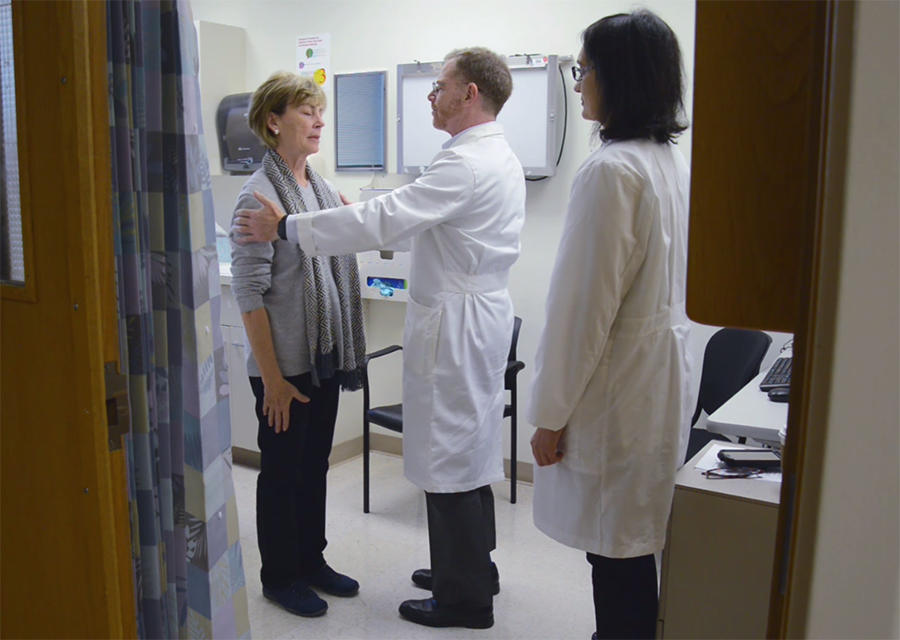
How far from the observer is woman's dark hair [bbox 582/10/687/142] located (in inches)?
60.4

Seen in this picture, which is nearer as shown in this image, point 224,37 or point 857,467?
point 857,467

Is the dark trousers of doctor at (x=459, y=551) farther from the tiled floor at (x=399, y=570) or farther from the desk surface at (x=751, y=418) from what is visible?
the desk surface at (x=751, y=418)

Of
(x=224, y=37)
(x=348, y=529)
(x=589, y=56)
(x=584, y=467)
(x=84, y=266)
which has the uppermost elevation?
(x=224, y=37)

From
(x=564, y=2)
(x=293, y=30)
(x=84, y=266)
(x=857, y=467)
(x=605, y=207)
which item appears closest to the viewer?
(x=857, y=467)

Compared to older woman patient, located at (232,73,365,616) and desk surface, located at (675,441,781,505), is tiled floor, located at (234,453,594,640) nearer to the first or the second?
older woman patient, located at (232,73,365,616)

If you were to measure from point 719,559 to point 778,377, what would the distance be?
1.01m

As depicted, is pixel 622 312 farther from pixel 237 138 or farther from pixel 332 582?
pixel 237 138

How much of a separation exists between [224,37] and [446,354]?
8.80ft

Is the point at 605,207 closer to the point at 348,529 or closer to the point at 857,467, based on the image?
the point at 857,467

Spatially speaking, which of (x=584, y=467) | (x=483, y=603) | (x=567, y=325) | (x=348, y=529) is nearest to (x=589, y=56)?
(x=567, y=325)

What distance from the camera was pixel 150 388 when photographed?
1.23 meters

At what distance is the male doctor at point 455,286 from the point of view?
6.80 ft

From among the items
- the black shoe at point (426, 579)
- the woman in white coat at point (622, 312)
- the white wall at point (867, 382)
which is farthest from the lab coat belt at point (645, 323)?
the black shoe at point (426, 579)

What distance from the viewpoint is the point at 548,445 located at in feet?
5.35
